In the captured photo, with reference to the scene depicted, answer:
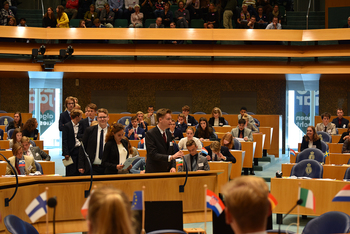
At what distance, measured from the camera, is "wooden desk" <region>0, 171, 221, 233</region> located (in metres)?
3.96

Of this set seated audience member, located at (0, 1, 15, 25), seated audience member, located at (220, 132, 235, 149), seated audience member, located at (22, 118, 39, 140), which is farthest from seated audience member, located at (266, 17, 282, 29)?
seated audience member, located at (0, 1, 15, 25)

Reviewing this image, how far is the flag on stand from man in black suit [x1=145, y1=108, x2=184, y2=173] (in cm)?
219

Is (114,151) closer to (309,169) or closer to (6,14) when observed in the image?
(309,169)

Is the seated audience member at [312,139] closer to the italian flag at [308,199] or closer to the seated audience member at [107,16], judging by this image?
the italian flag at [308,199]

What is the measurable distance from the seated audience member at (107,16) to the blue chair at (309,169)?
8464mm

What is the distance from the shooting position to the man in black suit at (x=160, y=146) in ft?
15.7

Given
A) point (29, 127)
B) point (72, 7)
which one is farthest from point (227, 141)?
point (72, 7)

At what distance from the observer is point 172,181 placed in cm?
455

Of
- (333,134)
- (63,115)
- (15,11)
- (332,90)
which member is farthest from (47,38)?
(332,90)

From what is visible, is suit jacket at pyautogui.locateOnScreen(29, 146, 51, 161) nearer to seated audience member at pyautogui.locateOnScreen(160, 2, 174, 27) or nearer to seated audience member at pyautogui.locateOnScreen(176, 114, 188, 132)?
seated audience member at pyautogui.locateOnScreen(176, 114, 188, 132)

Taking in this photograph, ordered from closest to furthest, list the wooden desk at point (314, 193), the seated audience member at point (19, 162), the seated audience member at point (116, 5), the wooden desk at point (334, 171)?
the wooden desk at point (314, 193) → the seated audience member at point (19, 162) → the wooden desk at point (334, 171) → the seated audience member at point (116, 5)

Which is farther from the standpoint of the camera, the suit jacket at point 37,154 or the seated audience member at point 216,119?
the seated audience member at point 216,119

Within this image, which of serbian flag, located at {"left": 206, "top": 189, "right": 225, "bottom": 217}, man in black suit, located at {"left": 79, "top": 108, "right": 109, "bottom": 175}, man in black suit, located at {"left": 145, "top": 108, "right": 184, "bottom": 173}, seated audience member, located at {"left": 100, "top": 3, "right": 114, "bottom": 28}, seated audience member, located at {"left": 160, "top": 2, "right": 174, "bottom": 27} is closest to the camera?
serbian flag, located at {"left": 206, "top": 189, "right": 225, "bottom": 217}

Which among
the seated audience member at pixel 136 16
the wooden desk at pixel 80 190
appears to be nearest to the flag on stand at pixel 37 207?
the wooden desk at pixel 80 190
